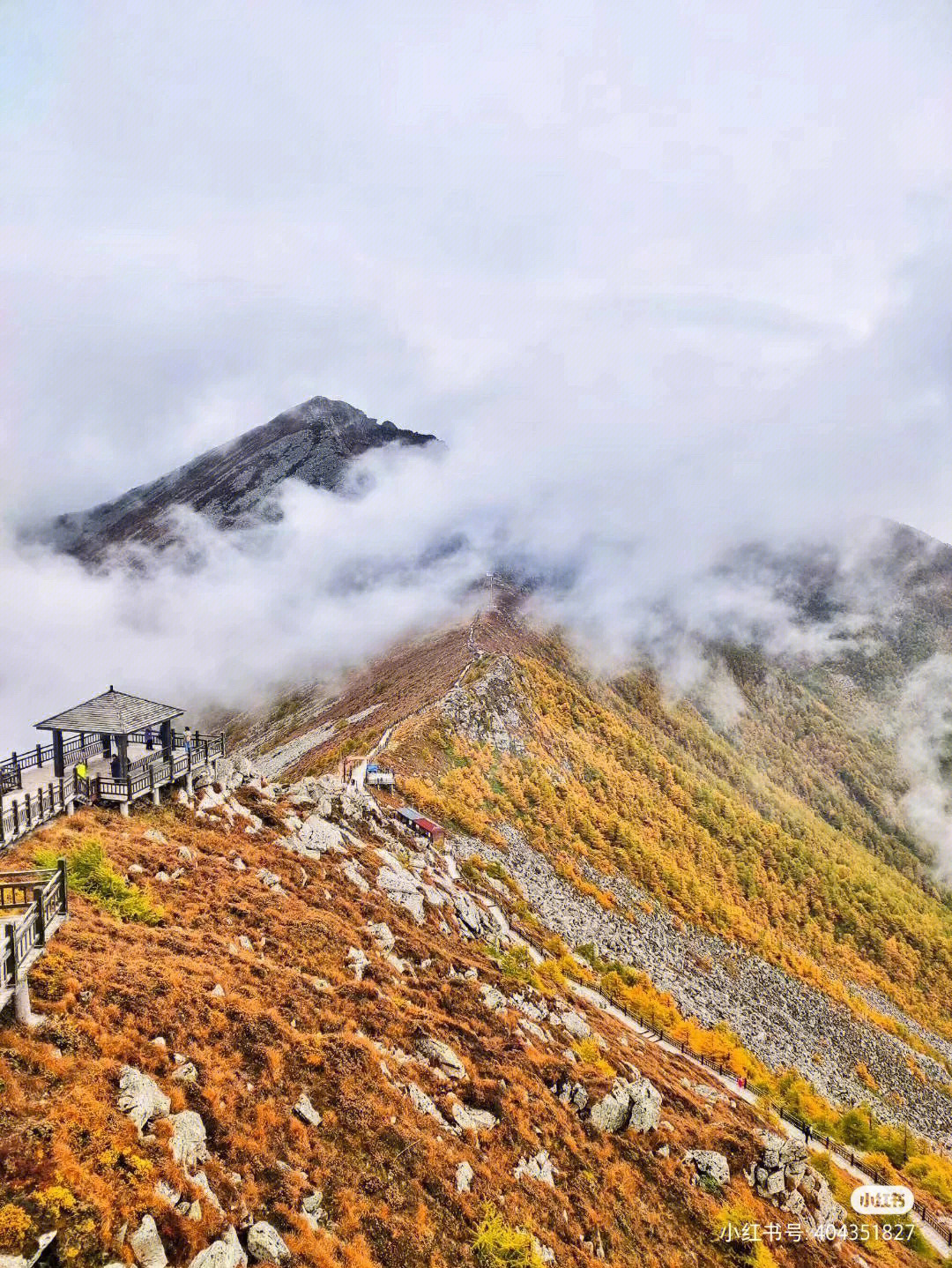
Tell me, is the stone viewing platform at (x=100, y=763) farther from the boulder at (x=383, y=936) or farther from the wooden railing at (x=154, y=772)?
the boulder at (x=383, y=936)

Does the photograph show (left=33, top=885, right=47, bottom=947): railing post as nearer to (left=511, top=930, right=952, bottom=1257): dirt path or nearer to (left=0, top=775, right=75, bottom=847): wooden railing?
(left=0, top=775, right=75, bottom=847): wooden railing

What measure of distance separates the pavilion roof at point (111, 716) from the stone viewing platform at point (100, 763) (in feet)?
0.10

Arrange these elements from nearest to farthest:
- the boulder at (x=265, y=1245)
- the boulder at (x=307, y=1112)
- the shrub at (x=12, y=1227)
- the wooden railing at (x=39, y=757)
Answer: the shrub at (x=12, y=1227) → the boulder at (x=265, y=1245) → the boulder at (x=307, y=1112) → the wooden railing at (x=39, y=757)

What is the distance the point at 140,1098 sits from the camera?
1288 cm

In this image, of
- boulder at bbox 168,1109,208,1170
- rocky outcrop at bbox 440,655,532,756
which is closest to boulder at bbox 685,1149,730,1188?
boulder at bbox 168,1109,208,1170

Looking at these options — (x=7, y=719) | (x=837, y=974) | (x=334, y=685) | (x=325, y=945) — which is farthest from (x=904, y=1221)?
(x=7, y=719)

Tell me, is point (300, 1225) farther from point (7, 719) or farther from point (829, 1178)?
point (7, 719)

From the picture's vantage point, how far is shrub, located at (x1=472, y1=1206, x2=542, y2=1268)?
14797 millimetres

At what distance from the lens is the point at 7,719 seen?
136750 mm

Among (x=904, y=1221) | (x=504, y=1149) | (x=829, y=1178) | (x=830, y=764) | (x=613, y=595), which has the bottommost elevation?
(x=830, y=764)

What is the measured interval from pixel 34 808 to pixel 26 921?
10.1m

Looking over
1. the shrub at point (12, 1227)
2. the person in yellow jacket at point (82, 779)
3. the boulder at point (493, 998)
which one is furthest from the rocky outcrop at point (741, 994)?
the shrub at point (12, 1227)

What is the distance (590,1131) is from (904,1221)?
64.0 ft

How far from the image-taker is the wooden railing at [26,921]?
13320 mm
